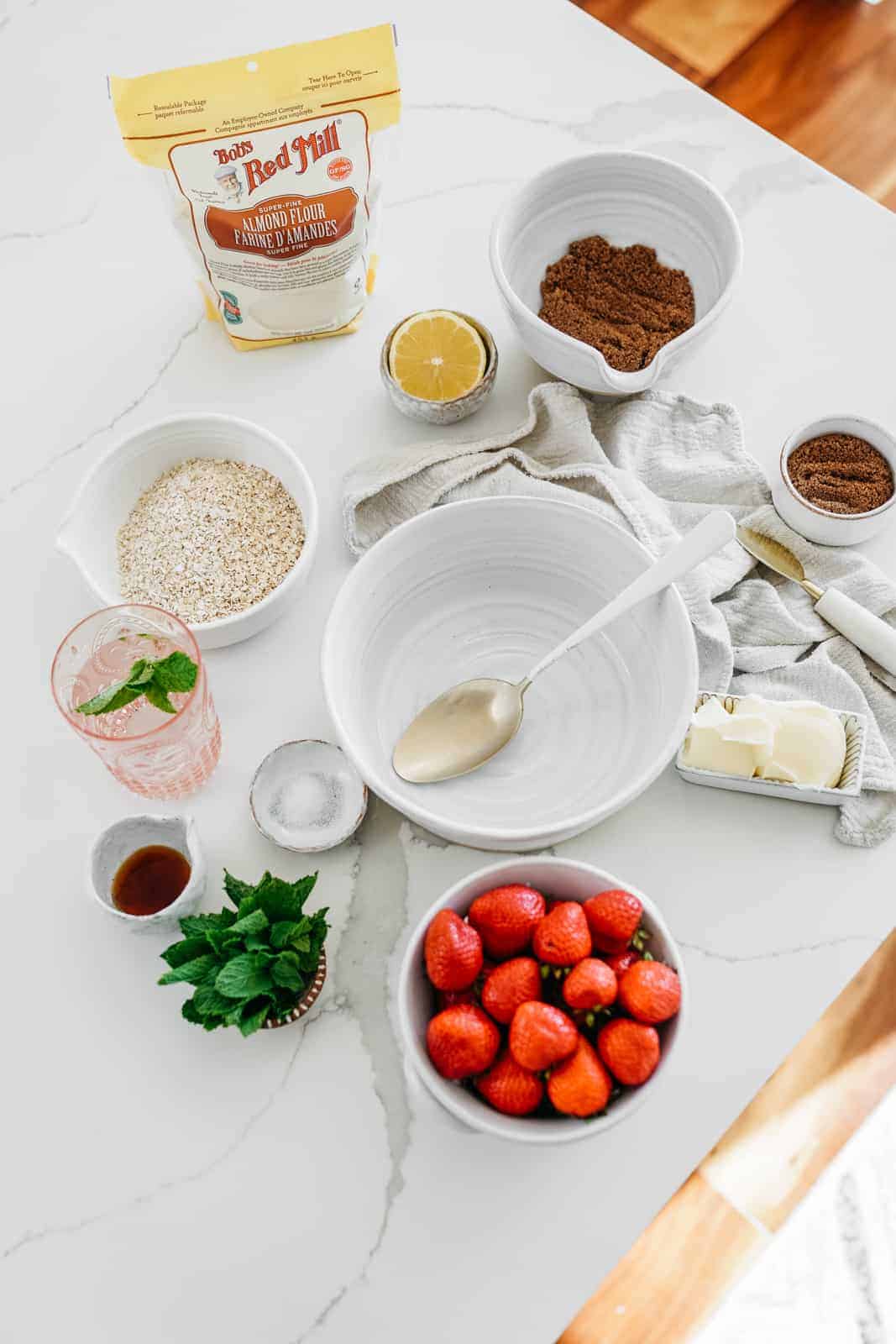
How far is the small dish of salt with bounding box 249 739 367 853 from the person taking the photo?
1.00 metres

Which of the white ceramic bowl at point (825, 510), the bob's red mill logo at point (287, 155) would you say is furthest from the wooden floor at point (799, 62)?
the bob's red mill logo at point (287, 155)

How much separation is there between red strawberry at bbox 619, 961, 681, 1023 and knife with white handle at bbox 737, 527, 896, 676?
42 centimetres

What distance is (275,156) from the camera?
105 cm

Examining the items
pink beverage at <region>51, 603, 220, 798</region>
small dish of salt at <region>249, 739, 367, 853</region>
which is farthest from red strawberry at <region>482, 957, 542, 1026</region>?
pink beverage at <region>51, 603, 220, 798</region>

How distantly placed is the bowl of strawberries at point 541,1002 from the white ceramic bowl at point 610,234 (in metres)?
0.55

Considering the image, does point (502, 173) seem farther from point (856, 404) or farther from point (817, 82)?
point (817, 82)

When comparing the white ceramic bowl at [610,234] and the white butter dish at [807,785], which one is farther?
the white ceramic bowl at [610,234]

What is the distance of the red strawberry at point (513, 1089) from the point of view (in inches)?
31.1

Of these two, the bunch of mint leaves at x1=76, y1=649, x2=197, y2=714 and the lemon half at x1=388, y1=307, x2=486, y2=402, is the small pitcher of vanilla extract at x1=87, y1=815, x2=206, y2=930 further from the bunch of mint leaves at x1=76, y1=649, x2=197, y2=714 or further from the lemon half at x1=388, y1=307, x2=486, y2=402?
the lemon half at x1=388, y1=307, x2=486, y2=402

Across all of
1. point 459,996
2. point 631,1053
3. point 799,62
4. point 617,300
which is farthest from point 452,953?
point 799,62

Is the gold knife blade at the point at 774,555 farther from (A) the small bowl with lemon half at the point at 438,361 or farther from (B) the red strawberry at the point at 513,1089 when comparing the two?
(B) the red strawberry at the point at 513,1089

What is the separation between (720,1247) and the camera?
1415mm

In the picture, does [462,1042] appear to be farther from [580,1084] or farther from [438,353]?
[438,353]

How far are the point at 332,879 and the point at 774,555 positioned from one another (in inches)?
22.1
